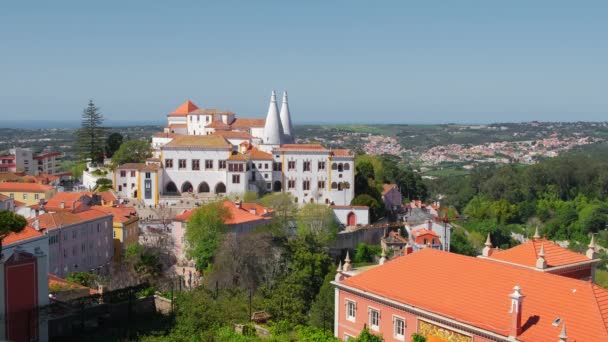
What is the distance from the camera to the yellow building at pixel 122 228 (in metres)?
38.1

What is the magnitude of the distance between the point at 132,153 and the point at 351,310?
3818 cm

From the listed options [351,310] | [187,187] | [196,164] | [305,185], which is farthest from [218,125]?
[351,310]

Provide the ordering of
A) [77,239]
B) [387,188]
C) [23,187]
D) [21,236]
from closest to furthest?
1. [21,236]
2. [77,239]
3. [23,187]
4. [387,188]

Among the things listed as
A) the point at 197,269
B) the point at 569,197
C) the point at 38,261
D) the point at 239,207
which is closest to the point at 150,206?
the point at 239,207

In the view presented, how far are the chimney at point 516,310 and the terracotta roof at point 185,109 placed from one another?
165 ft

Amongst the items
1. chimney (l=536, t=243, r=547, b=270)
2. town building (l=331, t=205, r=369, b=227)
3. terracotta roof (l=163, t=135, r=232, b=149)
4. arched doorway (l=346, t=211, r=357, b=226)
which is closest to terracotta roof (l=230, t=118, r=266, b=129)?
terracotta roof (l=163, t=135, r=232, b=149)

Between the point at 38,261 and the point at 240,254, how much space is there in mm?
12143

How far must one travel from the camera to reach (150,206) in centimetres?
4666

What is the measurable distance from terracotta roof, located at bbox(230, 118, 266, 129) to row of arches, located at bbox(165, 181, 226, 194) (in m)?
9.50

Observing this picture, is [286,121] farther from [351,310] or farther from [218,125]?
[351,310]

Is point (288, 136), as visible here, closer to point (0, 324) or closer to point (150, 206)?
point (150, 206)

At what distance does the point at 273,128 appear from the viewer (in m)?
51.1

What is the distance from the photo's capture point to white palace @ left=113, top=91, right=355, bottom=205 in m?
47.1

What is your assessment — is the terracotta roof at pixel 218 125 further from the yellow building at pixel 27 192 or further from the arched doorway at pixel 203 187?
the yellow building at pixel 27 192
